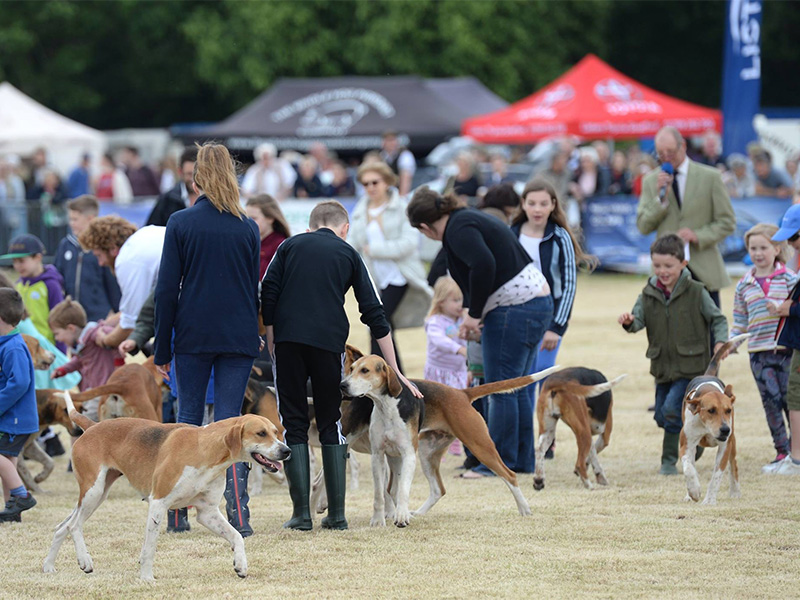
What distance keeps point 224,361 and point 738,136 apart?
17.8 m

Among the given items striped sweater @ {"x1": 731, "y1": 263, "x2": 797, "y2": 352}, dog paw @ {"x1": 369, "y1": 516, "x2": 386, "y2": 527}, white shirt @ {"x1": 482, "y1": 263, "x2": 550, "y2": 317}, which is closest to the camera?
dog paw @ {"x1": 369, "y1": 516, "x2": 386, "y2": 527}

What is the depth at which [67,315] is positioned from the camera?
930 cm

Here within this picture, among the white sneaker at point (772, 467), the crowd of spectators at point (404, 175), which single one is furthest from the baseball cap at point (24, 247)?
the crowd of spectators at point (404, 175)

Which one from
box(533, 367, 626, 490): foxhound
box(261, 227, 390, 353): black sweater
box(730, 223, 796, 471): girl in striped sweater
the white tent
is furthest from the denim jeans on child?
the white tent

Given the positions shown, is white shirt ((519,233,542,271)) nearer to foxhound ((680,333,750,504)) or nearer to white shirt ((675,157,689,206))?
foxhound ((680,333,750,504))

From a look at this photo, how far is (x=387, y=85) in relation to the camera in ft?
93.7

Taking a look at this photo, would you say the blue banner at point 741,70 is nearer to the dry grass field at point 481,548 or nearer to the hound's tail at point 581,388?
the dry grass field at point 481,548

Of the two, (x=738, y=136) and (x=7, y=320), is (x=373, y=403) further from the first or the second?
(x=738, y=136)

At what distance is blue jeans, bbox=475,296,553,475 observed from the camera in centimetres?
820

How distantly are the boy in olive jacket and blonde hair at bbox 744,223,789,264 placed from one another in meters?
0.67

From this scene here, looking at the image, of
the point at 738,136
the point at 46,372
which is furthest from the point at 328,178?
the point at 46,372

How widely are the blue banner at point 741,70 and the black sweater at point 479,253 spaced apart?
1542 centimetres

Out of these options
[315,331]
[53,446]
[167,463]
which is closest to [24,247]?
[53,446]

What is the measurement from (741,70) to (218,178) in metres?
17.6
